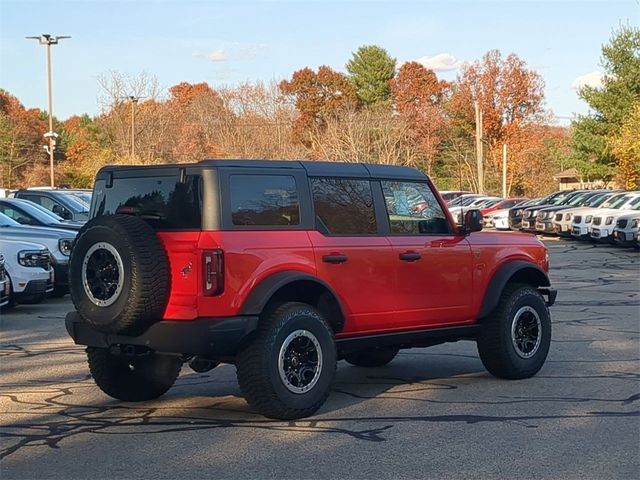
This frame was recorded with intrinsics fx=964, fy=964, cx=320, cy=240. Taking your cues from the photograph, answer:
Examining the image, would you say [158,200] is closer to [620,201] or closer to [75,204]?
[75,204]

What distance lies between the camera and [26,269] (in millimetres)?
14172

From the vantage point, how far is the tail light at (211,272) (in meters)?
6.84

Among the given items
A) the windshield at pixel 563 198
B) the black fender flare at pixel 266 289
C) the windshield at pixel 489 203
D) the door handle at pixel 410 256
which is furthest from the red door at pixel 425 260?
the windshield at pixel 489 203

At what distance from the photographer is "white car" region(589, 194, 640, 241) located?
29.4m

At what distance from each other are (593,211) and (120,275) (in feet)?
88.2

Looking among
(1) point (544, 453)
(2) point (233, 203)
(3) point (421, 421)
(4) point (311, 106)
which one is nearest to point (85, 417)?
(2) point (233, 203)

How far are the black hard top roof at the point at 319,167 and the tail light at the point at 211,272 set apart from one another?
28.9 inches

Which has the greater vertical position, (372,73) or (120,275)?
(372,73)

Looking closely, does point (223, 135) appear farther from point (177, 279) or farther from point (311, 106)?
point (177, 279)

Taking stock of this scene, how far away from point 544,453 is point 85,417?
3.46m

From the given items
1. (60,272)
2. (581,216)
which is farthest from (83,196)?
(581,216)

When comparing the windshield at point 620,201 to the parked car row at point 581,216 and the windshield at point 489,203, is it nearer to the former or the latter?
the parked car row at point 581,216

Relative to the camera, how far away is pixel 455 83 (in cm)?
6234

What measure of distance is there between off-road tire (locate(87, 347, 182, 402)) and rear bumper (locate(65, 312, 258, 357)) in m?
0.93
